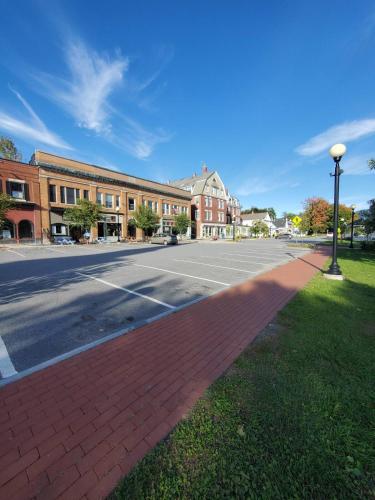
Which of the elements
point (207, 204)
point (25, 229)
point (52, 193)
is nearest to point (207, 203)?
point (207, 204)

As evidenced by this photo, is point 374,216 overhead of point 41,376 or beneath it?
overhead

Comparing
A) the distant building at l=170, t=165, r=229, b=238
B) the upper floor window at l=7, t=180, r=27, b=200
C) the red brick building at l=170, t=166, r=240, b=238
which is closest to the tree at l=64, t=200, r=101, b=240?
the upper floor window at l=7, t=180, r=27, b=200

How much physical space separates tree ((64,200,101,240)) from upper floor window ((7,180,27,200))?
4.69m

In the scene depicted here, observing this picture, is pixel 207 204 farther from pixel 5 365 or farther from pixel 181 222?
pixel 5 365

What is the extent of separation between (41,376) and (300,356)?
3700 millimetres

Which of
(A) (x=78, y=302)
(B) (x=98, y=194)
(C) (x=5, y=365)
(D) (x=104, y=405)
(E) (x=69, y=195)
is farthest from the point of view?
(B) (x=98, y=194)

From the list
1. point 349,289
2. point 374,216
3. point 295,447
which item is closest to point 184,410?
point 295,447

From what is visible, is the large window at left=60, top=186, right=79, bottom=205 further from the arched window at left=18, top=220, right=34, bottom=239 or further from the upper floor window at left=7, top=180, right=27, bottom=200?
the arched window at left=18, top=220, right=34, bottom=239

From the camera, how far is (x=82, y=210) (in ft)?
92.0

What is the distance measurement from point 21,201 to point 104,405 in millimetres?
29874

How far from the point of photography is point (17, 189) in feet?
84.3

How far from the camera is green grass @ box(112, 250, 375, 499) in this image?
1715 mm

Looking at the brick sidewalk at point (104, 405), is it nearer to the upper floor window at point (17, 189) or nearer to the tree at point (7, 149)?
the upper floor window at point (17, 189)

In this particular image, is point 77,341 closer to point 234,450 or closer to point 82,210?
point 234,450
